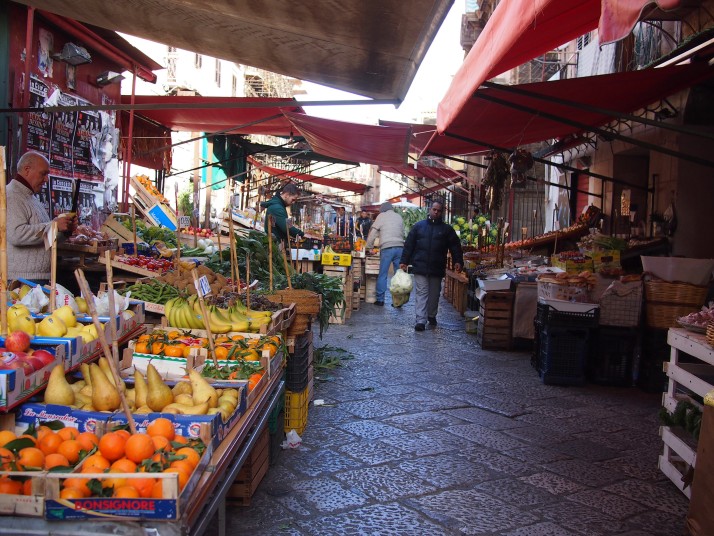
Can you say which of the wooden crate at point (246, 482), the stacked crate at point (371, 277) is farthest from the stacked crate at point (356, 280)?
the wooden crate at point (246, 482)

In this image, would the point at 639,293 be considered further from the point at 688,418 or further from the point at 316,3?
the point at 316,3

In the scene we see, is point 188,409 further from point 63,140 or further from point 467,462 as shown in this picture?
point 63,140

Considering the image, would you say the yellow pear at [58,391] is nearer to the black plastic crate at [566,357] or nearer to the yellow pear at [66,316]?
the yellow pear at [66,316]

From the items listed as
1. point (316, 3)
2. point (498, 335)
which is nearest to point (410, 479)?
point (316, 3)

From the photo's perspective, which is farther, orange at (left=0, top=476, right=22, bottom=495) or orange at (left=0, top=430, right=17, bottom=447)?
orange at (left=0, top=430, right=17, bottom=447)

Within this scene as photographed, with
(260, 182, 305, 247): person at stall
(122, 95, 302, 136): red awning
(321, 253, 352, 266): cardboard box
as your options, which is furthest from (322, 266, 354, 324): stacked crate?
(122, 95, 302, 136): red awning

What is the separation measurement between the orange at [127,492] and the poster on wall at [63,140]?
6560mm

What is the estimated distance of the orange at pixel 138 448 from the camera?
2.54 metres

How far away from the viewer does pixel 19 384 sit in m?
2.88

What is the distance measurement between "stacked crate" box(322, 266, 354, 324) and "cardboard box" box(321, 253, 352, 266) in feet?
0.24

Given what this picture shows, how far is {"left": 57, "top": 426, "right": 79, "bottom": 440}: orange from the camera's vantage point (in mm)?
2748

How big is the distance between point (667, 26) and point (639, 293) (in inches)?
165

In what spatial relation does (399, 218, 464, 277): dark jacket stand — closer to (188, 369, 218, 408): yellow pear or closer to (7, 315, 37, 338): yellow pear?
(188, 369, 218, 408): yellow pear

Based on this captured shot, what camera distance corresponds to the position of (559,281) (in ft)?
25.8
